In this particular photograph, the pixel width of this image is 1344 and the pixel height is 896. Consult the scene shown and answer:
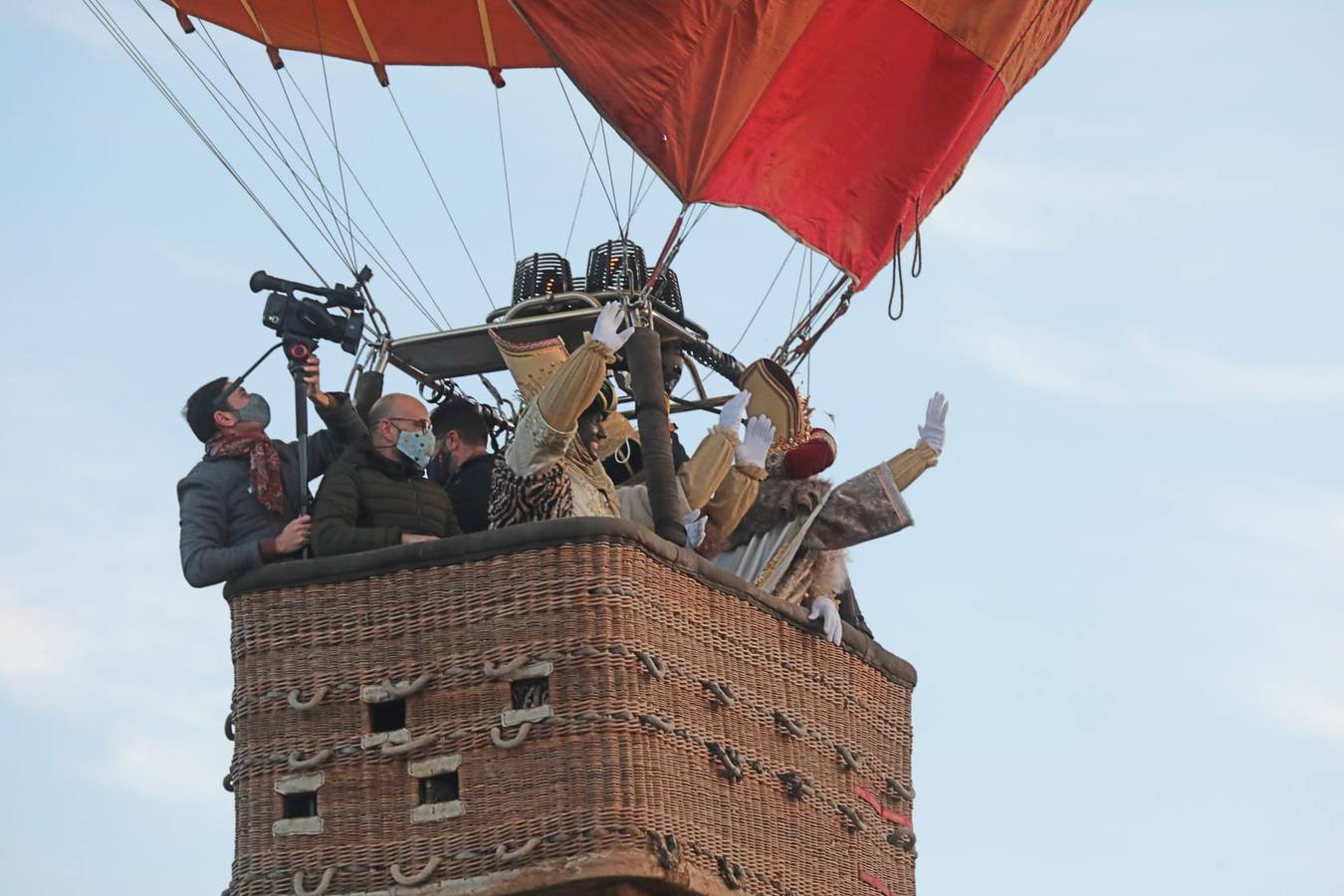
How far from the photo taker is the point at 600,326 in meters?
9.28

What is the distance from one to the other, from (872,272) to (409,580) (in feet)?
12.9

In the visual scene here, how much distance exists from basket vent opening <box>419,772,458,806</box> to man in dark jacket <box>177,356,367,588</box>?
962 mm

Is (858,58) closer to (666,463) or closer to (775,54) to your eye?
(775,54)

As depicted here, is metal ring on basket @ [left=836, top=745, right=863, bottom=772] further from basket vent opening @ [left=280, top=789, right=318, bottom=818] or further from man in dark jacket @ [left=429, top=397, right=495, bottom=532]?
basket vent opening @ [left=280, top=789, right=318, bottom=818]

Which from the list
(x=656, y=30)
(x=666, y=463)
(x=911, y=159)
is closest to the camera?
(x=666, y=463)

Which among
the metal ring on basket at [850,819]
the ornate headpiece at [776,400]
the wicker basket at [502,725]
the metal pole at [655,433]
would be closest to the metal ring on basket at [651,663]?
the wicker basket at [502,725]

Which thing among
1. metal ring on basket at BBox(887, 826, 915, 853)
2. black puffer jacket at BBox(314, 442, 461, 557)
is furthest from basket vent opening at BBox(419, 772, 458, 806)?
metal ring on basket at BBox(887, 826, 915, 853)

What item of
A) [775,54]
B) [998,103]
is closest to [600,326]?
[775,54]

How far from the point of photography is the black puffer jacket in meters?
9.41

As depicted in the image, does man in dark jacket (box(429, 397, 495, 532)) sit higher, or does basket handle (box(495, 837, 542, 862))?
man in dark jacket (box(429, 397, 495, 532))

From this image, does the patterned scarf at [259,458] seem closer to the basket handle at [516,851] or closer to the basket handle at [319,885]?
the basket handle at [319,885]

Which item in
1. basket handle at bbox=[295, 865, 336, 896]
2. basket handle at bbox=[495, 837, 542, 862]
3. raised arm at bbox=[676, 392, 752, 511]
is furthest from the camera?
raised arm at bbox=[676, 392, 752, 511]

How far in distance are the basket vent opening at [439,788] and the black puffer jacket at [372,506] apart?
83 centimetres

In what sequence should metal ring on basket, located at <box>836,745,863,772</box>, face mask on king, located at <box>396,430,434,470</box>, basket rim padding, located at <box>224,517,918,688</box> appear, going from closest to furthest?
1. basket rim padding, located at <box>224,517,918,688</box>
2. face mask on king, located at <box>396,430,434,470</box>
3. metal ring on basket, located at <box>836,745,863,772</box>
